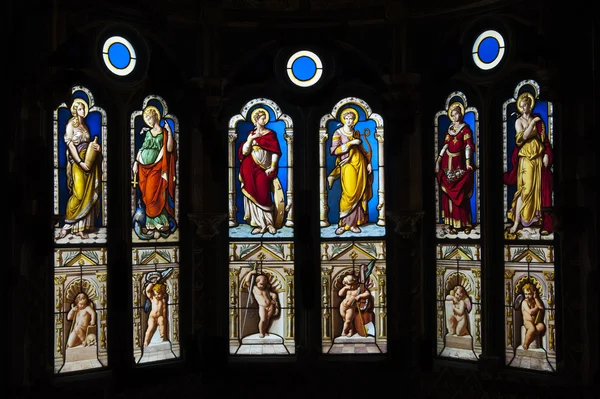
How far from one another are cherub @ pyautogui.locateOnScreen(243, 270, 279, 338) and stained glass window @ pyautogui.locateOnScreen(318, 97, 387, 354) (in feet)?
2.85

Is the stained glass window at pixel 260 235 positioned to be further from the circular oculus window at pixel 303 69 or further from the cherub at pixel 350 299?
the cherub at pixel 350 299

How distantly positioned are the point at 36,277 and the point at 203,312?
305cm

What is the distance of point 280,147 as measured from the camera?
13289 millimetres

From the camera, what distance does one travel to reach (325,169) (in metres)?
13.3

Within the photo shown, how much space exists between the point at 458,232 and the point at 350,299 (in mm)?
2185

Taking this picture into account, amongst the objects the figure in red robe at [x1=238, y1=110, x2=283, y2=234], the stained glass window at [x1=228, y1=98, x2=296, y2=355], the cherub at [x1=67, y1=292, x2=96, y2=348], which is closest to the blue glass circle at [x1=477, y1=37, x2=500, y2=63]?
the stained glass window at [x1=228, y1=98, x2=296, y2=355]

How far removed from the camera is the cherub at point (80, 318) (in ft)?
37.4

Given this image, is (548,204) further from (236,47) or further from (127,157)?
(127,157)

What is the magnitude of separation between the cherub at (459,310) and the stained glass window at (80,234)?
18.3 ft

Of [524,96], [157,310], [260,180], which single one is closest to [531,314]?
[524,96]

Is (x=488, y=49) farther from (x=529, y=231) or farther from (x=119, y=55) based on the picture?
(x=119, y=55)

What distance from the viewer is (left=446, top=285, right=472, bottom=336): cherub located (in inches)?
487

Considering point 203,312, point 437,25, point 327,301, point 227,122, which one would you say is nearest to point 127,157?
point 227,122

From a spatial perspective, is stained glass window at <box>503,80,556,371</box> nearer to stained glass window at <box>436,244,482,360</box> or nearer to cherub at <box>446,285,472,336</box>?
stained glass window at <box>436,244,482,360</box>
